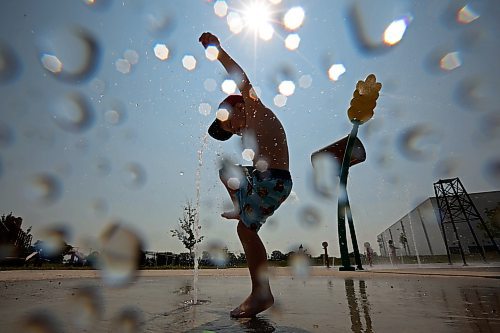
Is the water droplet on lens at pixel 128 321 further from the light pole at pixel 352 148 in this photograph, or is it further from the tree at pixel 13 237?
the tree at pixel 13 237

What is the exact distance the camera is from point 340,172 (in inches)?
435

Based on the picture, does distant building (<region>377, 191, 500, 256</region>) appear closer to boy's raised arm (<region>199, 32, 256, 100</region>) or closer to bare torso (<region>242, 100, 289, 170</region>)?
bare torso (<region>242, 100, 289, 170</region>)

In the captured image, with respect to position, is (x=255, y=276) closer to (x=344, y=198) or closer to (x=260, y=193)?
(x=260, y=193)

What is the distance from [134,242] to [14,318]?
41.9 ft

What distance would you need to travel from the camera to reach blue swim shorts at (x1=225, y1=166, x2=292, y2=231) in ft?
8.22

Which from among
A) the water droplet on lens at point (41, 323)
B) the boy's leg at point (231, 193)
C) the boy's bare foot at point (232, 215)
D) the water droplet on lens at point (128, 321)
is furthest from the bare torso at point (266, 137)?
the water droplet on lens at point (41, 323)

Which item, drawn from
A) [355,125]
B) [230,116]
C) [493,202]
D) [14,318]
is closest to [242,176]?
[230,116]

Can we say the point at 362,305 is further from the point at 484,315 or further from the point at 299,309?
the point at 484,315

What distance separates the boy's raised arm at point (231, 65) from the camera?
8.71 ft

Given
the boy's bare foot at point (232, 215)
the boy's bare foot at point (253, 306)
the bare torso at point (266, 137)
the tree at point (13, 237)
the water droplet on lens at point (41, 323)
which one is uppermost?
the tree at point (13, 237)

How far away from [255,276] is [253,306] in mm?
246

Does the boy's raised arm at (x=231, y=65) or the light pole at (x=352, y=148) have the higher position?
the light pole at (x=352, y=148)

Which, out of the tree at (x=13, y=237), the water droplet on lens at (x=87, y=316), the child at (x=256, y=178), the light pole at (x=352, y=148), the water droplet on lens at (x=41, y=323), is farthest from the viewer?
the tree at (x=13, y=237)

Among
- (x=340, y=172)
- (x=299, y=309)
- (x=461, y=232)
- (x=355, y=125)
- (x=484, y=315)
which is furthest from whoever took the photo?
(x=461, y=232)
